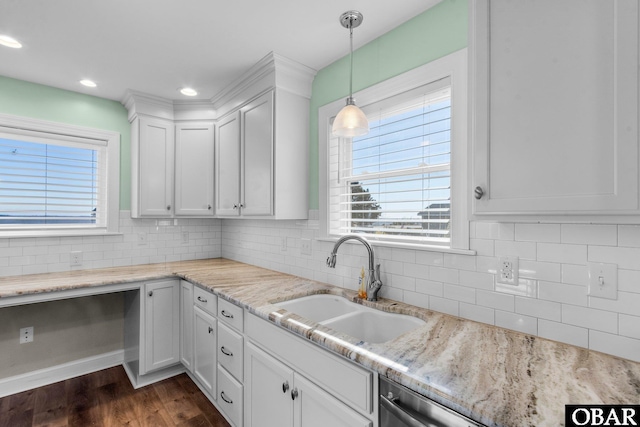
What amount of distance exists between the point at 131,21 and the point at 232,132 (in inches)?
42.5

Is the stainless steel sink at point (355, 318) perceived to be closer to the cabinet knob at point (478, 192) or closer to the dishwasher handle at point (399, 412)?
the dishwasher handle at point (399, 412)

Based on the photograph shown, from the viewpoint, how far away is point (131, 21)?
70.9 inches

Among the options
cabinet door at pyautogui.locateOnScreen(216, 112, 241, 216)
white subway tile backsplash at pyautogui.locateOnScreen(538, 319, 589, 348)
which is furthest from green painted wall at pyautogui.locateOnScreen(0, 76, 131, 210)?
white subway tile backsplash at pyautogui.locateOnScreen(538, 319, 589, 348)

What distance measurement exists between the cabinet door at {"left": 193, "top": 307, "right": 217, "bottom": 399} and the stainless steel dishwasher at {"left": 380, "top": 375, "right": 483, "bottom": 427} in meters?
1.44

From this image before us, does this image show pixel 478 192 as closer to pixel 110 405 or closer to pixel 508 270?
pixel 508 270

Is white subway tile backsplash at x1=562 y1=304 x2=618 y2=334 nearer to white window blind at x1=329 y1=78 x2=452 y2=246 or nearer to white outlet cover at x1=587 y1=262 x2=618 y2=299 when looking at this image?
white outlet cover at x1=587 y1=262 x2=618 y2=299

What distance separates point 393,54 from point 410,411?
180 centimetres

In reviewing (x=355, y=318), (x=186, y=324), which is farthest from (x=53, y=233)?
(x=355, y=318)

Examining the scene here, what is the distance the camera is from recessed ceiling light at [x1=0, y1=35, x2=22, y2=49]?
6.41 feet

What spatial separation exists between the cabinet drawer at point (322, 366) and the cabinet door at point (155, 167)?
1858 mm

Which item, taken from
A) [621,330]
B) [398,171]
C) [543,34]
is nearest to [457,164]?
[398,171]

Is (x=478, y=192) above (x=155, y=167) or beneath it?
beneath

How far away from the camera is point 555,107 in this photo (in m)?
0.99

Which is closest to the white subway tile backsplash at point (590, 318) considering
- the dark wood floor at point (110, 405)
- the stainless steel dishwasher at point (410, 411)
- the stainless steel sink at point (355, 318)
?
the stainless steel sink at point (355, 318)
